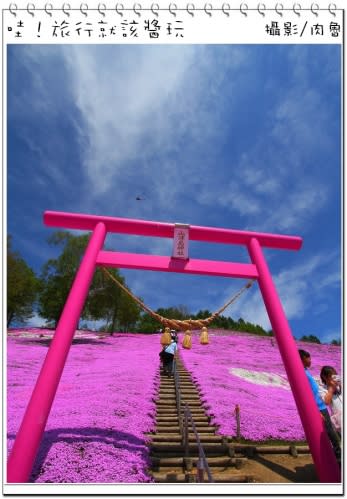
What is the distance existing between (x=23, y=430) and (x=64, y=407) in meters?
4.89

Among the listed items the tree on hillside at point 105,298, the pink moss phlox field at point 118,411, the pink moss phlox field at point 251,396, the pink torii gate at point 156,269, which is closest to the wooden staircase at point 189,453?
the pink moss phlox field at point 118,411

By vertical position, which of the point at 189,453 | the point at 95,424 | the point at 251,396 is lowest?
the point at 251,396

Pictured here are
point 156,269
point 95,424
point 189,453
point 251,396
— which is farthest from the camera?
point 251,396

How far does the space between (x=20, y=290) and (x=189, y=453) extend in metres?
27.5

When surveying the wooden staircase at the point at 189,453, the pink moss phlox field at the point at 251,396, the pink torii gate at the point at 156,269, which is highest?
the pink torii gate at the point at 156,269

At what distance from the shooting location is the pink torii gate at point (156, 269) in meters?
4.06

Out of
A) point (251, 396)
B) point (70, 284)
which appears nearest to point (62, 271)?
point (70, 284)

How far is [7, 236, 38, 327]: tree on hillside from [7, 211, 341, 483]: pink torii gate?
83.5 ft

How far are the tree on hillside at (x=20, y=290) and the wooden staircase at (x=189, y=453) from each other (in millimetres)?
23369

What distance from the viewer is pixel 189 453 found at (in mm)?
6930

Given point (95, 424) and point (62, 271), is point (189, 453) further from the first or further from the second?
point (62, 271)

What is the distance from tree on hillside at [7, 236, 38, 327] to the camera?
93.4 ft

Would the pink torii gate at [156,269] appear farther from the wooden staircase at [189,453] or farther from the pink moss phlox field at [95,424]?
the wooden staircase at [189,453]
